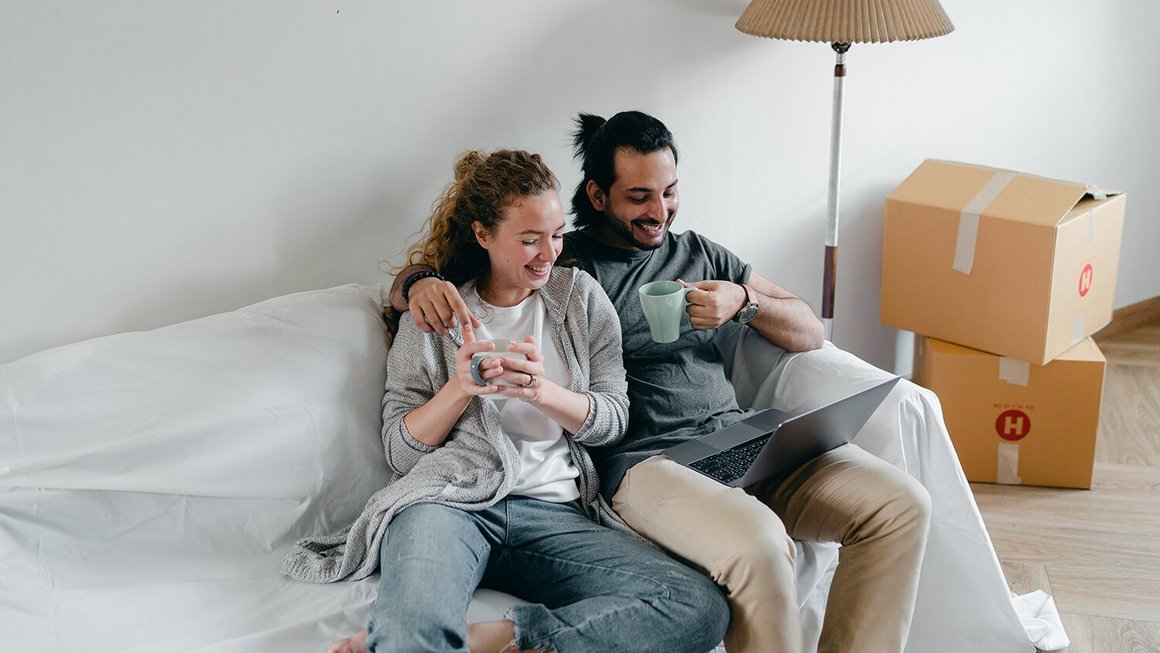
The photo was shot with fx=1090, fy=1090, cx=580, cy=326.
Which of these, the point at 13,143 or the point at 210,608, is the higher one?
the point at 13,143

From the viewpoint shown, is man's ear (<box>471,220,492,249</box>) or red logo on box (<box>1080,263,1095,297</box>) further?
red logo on box (<box>1080,263,1095,297</box>)

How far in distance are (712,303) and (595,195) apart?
320mm

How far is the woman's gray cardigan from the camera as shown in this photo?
5.55 ft

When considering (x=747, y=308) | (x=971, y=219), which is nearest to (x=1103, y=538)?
(x=971, y=219)

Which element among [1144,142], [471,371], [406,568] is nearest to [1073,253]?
[1144,142]

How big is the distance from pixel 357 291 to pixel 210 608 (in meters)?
0.62

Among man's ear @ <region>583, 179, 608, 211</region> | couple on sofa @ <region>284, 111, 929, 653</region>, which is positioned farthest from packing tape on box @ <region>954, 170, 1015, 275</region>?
man's ear @ <region>583, 179, 608, 211</region>

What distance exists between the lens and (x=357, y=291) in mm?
1978

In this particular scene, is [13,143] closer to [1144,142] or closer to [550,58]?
[550,58]

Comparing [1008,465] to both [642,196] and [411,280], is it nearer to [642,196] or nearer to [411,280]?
[642,196]

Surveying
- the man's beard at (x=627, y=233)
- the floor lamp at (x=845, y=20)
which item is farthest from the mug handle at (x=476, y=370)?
the floor lamp at (x=845, y=20)

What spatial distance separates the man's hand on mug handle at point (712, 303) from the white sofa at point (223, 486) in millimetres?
261

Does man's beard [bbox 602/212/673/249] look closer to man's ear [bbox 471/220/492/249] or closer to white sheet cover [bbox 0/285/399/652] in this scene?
man's ear [bbox 471/220/492/249]

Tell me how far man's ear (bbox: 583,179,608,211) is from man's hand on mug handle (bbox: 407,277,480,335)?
0.35 meters
